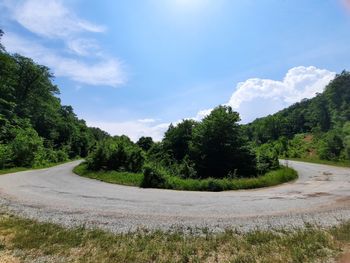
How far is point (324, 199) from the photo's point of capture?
607 inches

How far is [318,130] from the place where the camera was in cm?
9400

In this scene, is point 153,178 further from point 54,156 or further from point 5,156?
point 54,156

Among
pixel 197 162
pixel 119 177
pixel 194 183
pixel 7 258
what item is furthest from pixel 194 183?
pixel 7 258

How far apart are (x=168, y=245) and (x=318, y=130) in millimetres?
95538

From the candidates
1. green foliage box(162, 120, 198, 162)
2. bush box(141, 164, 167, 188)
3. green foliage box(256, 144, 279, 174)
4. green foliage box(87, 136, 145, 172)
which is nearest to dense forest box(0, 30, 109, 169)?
green foliage box(87, 136, 145, 172)

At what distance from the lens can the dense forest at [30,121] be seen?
40.2 metres

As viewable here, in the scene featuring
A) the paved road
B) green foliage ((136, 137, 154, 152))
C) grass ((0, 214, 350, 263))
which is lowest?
grass ((0, 214, 350, 263))

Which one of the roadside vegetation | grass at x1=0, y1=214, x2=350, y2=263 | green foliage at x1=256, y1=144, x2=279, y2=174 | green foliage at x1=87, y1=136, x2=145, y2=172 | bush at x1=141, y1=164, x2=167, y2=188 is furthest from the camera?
green foliage at x1=87, y1=136, x2=145, y2=172

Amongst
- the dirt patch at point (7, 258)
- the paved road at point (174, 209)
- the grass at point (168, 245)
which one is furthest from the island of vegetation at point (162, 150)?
the dirt patch at point (7, 258)

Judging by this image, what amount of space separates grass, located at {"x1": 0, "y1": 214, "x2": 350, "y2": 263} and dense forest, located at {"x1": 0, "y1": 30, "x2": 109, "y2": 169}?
97.2 ft

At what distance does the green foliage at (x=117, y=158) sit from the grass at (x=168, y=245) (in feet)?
68.8

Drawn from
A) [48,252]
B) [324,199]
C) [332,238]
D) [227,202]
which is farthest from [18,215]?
[324,199]

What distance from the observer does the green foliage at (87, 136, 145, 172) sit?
30.2 metres

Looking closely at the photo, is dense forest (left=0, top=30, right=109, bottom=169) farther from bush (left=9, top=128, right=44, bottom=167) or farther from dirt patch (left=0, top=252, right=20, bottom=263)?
dirt patch (left=0, top=252, right=20, bottom=263)
